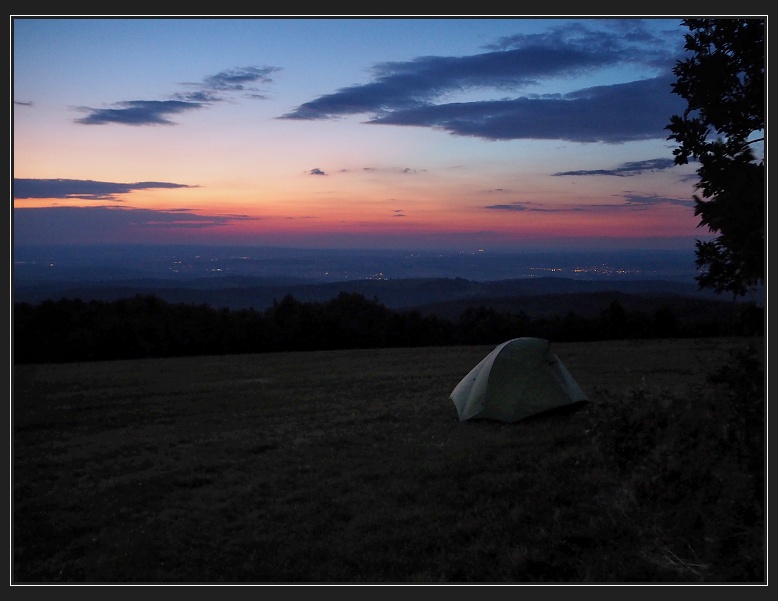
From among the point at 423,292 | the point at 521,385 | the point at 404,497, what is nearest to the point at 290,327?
the point at 423,292

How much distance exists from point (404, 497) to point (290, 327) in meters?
33.9

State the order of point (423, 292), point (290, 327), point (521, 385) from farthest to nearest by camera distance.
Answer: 1. point (290, 327)
2. point (423, 292)
3. point (521, 385)

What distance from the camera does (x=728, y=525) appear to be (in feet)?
18.6

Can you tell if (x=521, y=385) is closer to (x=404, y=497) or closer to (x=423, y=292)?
(x=404, y=497)

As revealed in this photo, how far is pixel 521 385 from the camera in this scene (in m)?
14.0

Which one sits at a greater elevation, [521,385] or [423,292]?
[423,292]

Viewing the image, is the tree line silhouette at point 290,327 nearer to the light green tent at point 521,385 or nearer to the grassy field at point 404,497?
the grassy field at point 404,497

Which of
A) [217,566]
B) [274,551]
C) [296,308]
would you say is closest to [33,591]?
[217,566]

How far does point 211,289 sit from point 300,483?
21.4m

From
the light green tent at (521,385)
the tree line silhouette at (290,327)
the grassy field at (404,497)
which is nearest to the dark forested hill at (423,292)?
the tree line silhouette at (290,327)

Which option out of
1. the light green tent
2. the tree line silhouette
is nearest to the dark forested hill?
the tree line silhouette

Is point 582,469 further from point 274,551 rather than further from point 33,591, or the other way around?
point 33,591

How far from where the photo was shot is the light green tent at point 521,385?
13.7 metres

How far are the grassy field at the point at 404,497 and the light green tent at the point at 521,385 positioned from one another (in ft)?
1.23
